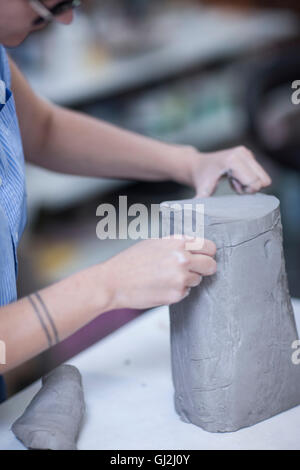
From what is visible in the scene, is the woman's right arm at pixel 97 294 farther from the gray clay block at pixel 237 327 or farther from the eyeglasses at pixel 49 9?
the eyeglasses at pixel 49 9

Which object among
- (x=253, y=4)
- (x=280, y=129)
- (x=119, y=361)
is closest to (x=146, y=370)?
(x=119, y=361)

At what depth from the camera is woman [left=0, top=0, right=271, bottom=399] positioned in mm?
957

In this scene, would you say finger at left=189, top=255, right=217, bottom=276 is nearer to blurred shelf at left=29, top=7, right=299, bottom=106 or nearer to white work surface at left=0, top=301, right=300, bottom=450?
white work surface at left=0, top=301, right=300, bottom=450

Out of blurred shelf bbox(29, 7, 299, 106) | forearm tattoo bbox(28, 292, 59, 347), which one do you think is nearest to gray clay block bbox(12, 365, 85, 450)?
forearm tattoo bbox(28, 292, 59, 347)

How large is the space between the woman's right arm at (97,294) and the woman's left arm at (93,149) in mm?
472

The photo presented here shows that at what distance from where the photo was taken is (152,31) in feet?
9.67

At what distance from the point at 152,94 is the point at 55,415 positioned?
226 cm

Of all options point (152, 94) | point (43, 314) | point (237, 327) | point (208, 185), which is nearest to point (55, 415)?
point (43, 314)

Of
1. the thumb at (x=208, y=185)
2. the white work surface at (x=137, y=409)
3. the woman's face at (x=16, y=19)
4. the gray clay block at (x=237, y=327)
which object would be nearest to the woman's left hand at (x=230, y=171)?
the thumb at (x=208, y=185)

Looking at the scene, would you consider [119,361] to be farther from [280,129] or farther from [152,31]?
[152,31]

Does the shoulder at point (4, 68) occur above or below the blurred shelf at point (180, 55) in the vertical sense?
below

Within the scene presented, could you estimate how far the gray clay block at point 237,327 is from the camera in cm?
103

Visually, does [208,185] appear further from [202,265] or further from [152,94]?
[152,94]

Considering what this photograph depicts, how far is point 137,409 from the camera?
1135 millimetres
